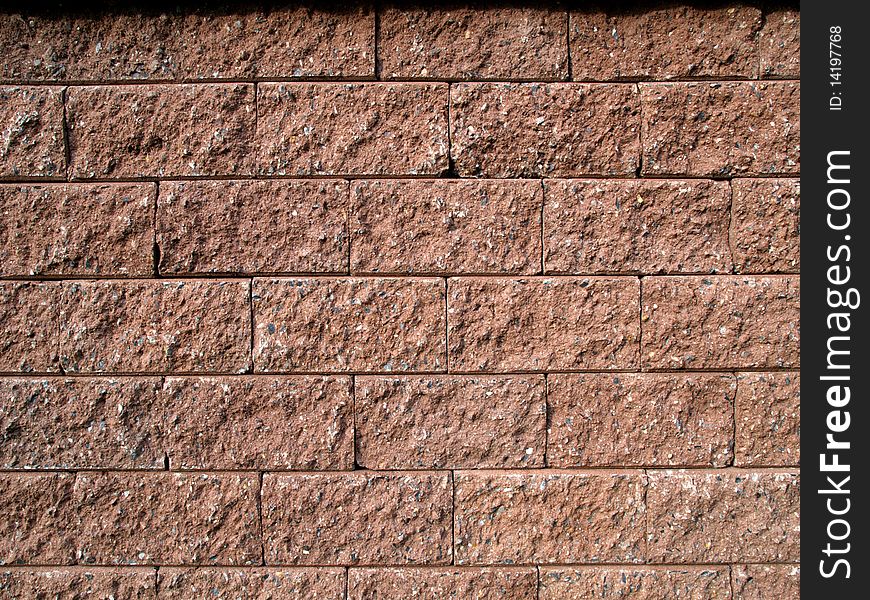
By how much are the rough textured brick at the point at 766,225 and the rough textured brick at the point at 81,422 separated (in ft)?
8.46

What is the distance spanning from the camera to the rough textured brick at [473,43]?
8.06 feet

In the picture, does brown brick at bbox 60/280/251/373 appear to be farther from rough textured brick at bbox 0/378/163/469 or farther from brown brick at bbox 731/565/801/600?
brown brick at bbox 731/565/801/600

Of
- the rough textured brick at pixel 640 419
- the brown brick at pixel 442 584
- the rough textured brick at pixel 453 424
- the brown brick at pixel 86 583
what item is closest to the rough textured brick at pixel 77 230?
the rough textured brick at pixel 453 424

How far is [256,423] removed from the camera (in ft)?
8.09

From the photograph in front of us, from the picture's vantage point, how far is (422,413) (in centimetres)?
246

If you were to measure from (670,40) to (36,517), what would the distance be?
3.41m

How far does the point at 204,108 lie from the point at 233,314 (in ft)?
2.92

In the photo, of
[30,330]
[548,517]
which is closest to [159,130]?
[30,330]

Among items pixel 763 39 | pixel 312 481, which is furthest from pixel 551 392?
pixel 763 39

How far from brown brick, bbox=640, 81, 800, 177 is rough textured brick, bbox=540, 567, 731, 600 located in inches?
67.5

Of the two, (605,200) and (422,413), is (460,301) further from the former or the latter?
(605,200)

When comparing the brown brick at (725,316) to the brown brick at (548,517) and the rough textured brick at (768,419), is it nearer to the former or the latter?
the rough textured brick at (768,419)

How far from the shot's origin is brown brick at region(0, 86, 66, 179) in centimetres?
247

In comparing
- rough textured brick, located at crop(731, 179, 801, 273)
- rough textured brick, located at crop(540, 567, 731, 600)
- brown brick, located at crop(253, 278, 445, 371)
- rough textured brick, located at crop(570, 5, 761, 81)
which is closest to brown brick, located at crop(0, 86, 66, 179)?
brown brick, located at crop(253, 278, 445, 371)
